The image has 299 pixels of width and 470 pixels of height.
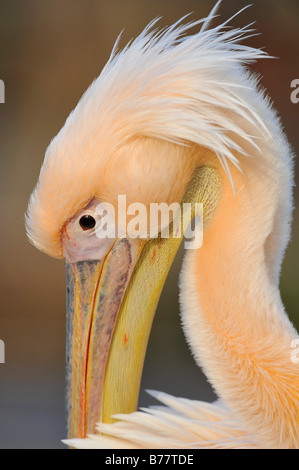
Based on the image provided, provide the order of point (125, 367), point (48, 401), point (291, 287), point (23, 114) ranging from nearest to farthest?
point (125, 367) → point (48, 401) → point (291, 287) → point (23, 114)

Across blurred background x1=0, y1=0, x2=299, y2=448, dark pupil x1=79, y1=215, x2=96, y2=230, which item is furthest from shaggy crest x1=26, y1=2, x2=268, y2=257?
blurred background x1=0, y1=0, x2=299, y2=448

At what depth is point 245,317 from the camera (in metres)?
1.33

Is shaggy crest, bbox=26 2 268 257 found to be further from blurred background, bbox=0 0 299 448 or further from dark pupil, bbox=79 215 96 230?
blurred background, bbox=0 0 299 448

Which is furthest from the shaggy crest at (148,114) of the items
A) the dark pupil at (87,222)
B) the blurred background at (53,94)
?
the blurred background at (53,94)

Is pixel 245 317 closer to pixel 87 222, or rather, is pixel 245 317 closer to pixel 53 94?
pixel 87 222

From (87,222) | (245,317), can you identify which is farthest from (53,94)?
(245,317)

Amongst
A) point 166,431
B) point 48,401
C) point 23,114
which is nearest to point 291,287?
point 48,401

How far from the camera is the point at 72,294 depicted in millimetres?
1459

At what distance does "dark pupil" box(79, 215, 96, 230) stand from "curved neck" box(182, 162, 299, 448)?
0.23 metres

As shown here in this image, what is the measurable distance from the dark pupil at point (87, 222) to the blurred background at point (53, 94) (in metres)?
3.05

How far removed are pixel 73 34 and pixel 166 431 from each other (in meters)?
4.04

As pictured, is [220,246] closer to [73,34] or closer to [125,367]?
[125,367]

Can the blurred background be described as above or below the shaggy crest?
above

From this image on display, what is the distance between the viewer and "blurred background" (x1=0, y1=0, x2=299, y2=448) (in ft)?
15.3
